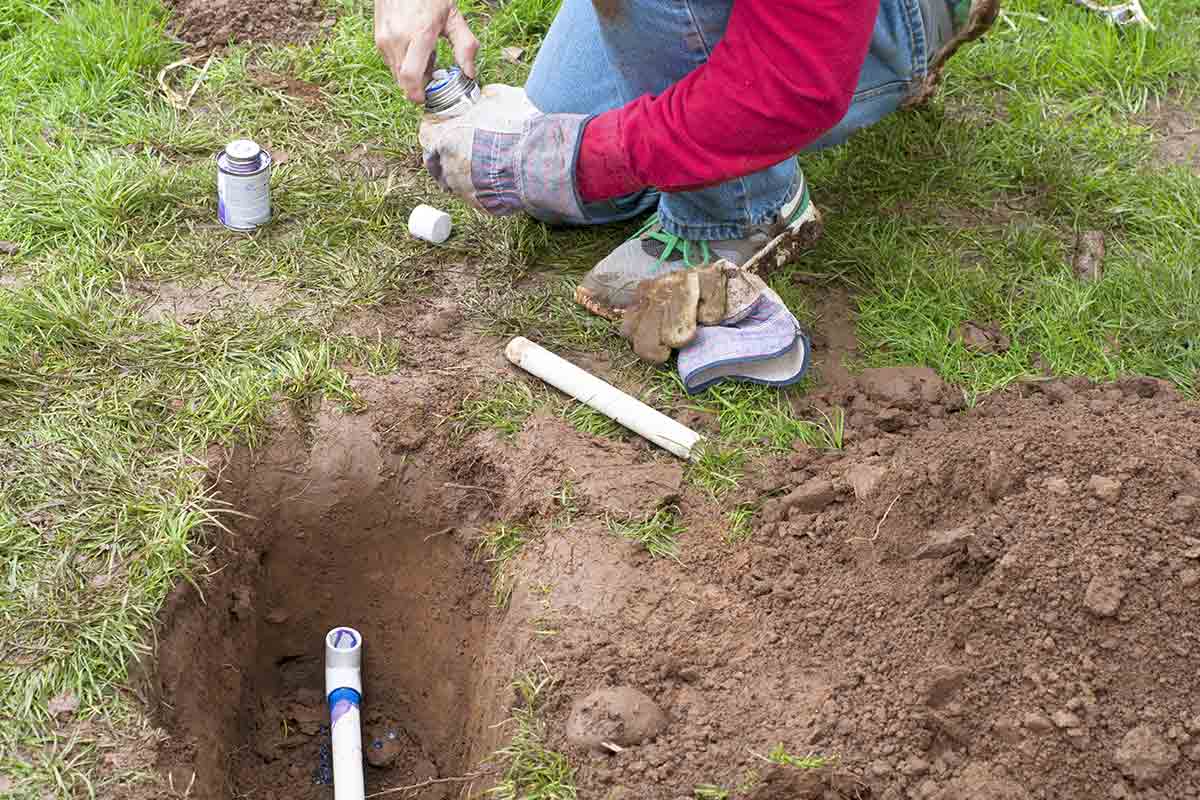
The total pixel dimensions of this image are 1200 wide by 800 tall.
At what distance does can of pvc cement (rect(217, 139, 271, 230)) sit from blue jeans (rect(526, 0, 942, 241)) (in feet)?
2.41

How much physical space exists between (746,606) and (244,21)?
8.22 ft

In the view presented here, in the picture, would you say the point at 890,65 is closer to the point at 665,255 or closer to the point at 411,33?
the point at 665,255

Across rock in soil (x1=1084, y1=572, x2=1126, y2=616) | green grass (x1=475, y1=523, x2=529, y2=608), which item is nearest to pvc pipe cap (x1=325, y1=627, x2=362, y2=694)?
green grass (x1=475, y1=523, x2=529, y2=608)

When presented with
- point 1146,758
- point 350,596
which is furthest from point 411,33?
point 1146,758

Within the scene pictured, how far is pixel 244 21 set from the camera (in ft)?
→ 12.4

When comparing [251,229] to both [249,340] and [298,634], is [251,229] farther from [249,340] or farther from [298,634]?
[298,634]

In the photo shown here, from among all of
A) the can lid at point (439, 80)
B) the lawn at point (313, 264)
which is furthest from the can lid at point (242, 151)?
the can lid at point (439, 80)

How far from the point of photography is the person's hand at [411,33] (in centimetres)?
260

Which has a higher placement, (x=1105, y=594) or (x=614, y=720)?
(x=1105, y=594)

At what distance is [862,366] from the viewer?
116 inches

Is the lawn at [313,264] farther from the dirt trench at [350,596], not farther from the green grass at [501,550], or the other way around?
the green grass at [501,550]

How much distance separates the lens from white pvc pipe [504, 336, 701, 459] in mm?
2652

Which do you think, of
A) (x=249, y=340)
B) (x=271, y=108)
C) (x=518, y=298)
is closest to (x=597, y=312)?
(x=518, y=298)

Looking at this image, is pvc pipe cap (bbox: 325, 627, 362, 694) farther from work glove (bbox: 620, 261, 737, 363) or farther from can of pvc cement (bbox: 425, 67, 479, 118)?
can of pvc cement (bbox: 425, 67, 479, 118)
